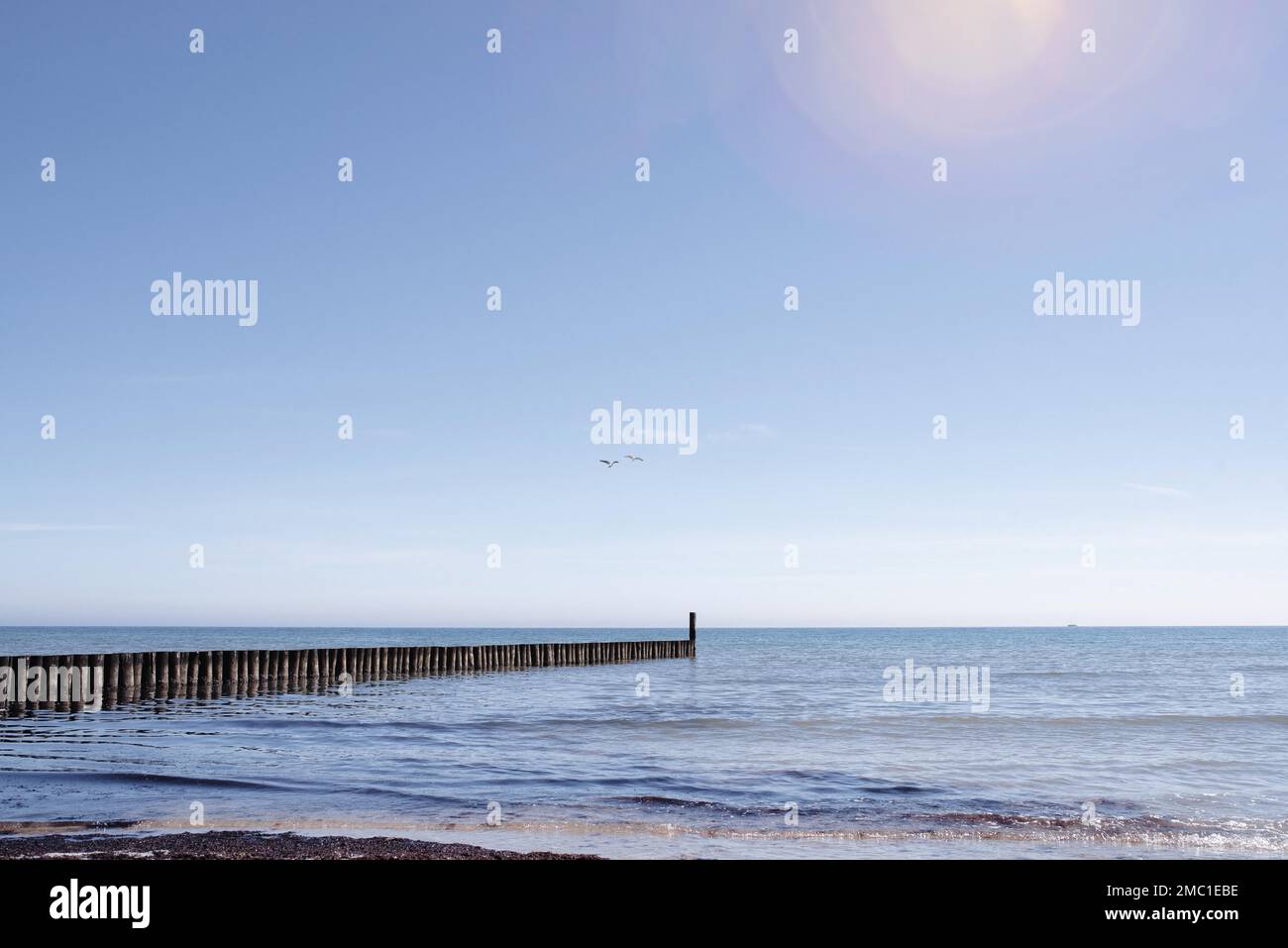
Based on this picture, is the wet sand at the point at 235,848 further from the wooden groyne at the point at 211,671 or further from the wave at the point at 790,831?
the wooden groyne at the point at 211,671

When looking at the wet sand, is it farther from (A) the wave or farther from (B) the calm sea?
(B) the calm sea

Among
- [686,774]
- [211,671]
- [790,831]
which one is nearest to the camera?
[790,831]

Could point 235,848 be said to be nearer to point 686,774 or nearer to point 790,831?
point 790,831

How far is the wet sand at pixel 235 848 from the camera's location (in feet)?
35.0

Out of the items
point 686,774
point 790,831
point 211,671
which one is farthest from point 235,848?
point 211,671

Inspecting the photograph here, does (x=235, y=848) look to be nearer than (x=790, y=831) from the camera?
Yes

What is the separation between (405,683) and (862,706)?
20.7 metres

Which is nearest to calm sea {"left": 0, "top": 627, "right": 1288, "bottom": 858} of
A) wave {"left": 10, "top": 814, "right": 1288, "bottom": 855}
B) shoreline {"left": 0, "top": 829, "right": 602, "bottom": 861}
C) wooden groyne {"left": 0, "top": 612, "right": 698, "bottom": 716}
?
wave {"left": 10, "top": 814, "right": 1288, "bottom": 855}

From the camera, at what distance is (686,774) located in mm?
18375

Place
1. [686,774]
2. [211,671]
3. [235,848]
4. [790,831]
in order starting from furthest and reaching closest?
[211,671] → [686,774] → [790,831] → [235,848]

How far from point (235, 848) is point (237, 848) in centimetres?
2
